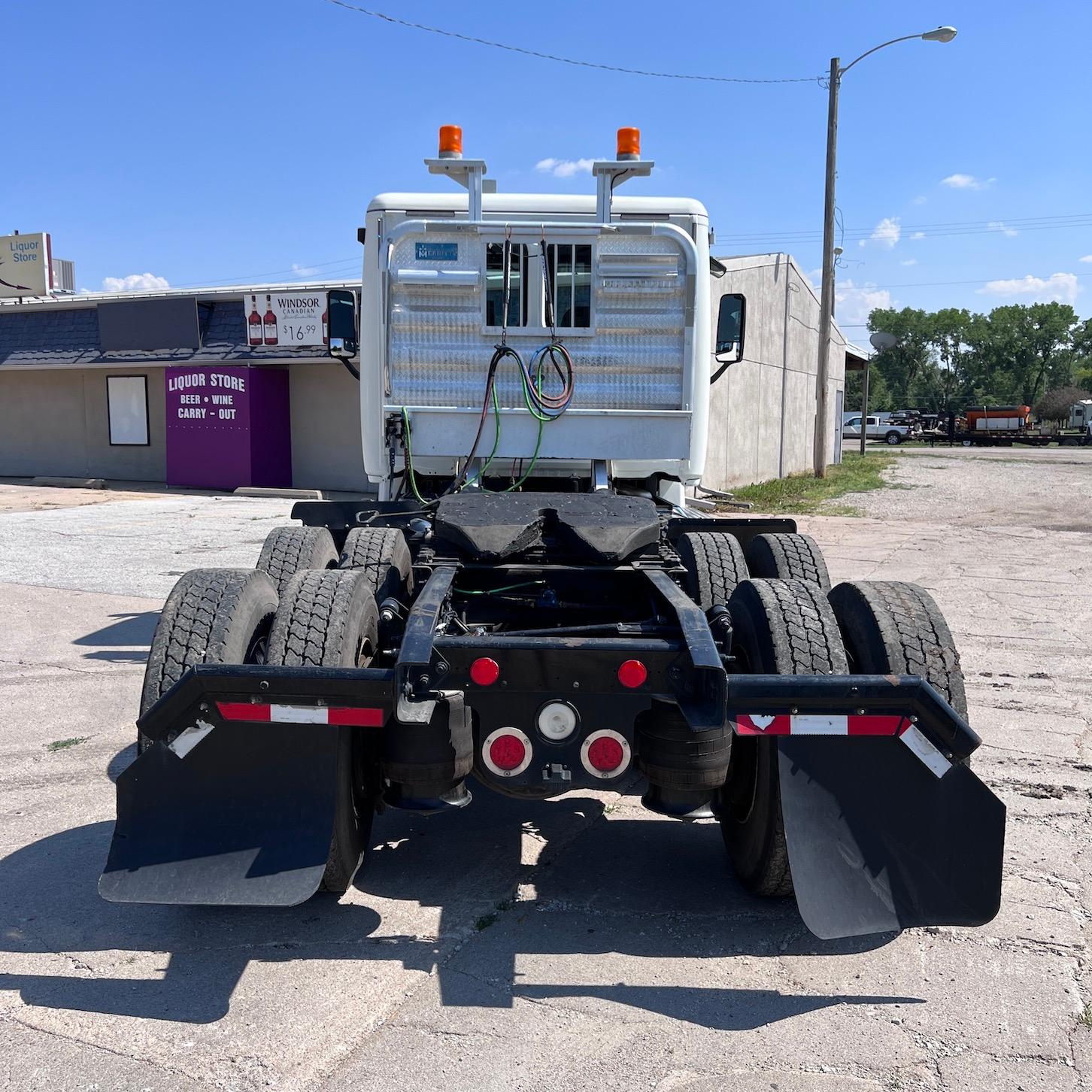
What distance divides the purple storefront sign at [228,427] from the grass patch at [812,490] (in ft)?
30.0

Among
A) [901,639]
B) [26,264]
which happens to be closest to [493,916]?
[901,639]

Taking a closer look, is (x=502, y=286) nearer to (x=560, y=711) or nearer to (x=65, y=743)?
(x=560, y=711)

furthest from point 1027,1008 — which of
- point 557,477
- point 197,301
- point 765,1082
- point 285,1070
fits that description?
point 197,301

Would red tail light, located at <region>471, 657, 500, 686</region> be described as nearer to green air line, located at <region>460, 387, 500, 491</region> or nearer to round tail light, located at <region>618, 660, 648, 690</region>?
round tail light, located at <region>618, 660, 648, 690</region>

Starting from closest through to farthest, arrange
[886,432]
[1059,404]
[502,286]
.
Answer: [502,286] → [886,432] → [1059,404]

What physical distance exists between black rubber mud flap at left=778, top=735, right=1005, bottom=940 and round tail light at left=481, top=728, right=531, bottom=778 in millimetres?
800

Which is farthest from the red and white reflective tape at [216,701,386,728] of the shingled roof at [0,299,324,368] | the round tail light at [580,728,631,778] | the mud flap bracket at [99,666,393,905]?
the shingled roof at [0,299,324,368]

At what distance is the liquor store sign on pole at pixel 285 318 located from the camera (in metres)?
19.4

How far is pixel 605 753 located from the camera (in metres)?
3.37

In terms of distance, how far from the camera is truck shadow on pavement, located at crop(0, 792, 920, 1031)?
10.4ft

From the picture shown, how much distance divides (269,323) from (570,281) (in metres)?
15.2

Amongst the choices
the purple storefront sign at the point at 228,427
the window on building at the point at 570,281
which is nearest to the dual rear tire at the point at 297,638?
the window on building at the point at 570,281

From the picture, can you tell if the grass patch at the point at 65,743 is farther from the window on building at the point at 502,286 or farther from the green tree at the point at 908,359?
the green tree at the point at 908,359

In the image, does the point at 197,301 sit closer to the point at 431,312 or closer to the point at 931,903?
the point at 431,312
